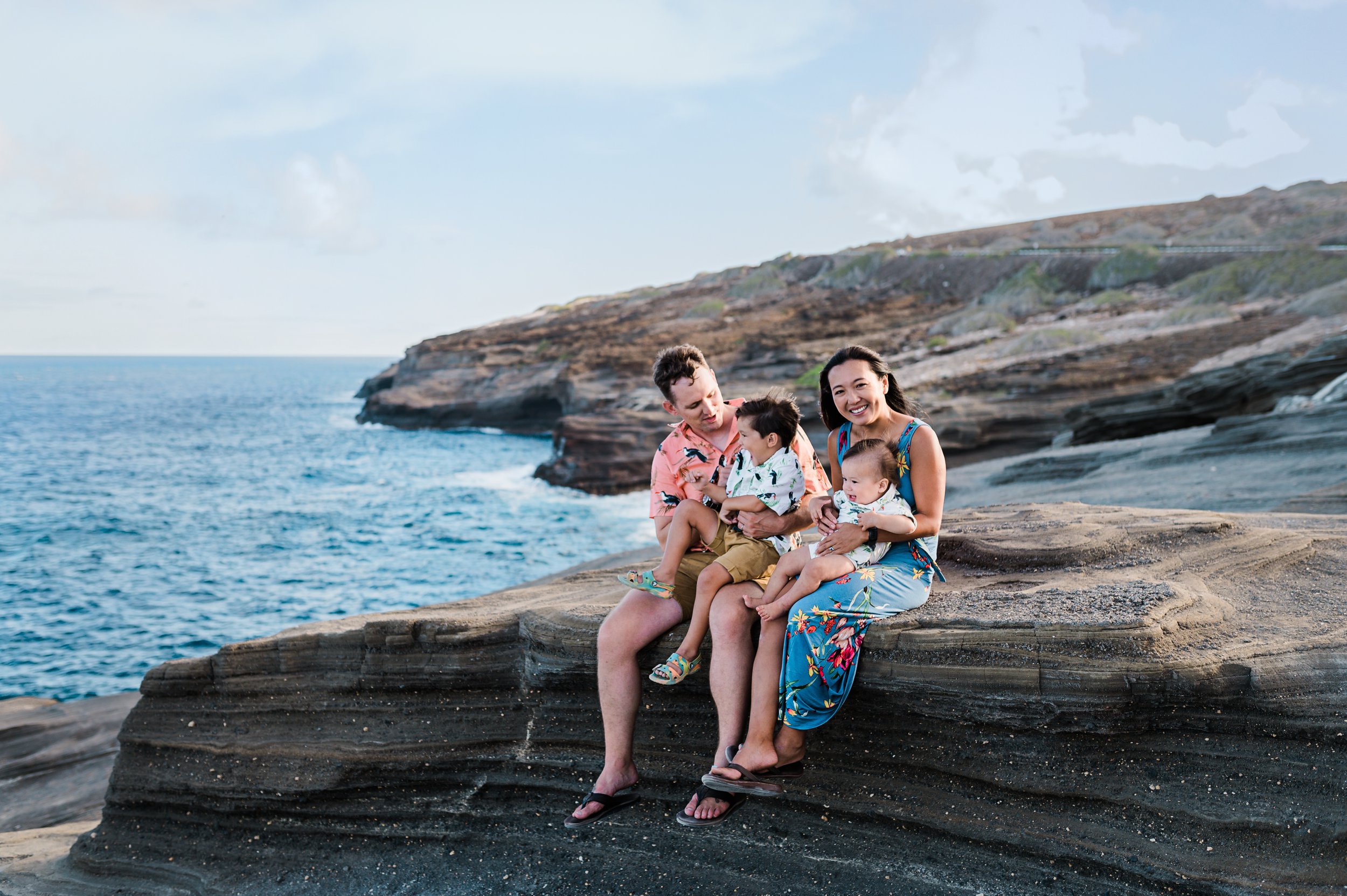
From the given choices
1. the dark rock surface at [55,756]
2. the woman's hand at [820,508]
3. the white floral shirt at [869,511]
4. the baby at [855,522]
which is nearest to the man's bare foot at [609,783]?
the baby at [855,522]

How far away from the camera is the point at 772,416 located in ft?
14.3

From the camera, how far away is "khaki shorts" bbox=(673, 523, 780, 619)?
4.43 m

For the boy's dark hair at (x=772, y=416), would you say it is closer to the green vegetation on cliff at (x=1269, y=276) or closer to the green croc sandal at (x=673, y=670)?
the green croc sandal at (x=673, y=670)

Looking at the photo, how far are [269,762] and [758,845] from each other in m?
3.52

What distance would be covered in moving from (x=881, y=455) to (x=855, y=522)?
1.14ft

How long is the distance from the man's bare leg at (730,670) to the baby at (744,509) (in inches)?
5.5

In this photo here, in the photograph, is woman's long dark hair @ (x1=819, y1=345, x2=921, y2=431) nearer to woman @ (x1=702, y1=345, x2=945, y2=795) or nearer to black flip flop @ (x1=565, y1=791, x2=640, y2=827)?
woman @ (x1=702, y1=345, x2=945, y2=795)

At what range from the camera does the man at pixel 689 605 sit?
428 centimetres

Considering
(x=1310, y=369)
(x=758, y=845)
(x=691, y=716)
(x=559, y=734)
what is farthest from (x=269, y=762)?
(x=1310, y=369)

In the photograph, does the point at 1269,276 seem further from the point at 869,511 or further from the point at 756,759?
the point at 756,759

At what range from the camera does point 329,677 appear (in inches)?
232

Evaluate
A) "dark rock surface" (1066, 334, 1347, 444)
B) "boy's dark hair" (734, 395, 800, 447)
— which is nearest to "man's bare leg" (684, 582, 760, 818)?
"boy's dark hair" (734, 395, 800, 447)

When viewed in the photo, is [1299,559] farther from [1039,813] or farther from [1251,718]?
[1039,813]

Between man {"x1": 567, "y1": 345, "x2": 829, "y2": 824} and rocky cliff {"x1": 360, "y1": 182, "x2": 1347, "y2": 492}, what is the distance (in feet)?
1.30
